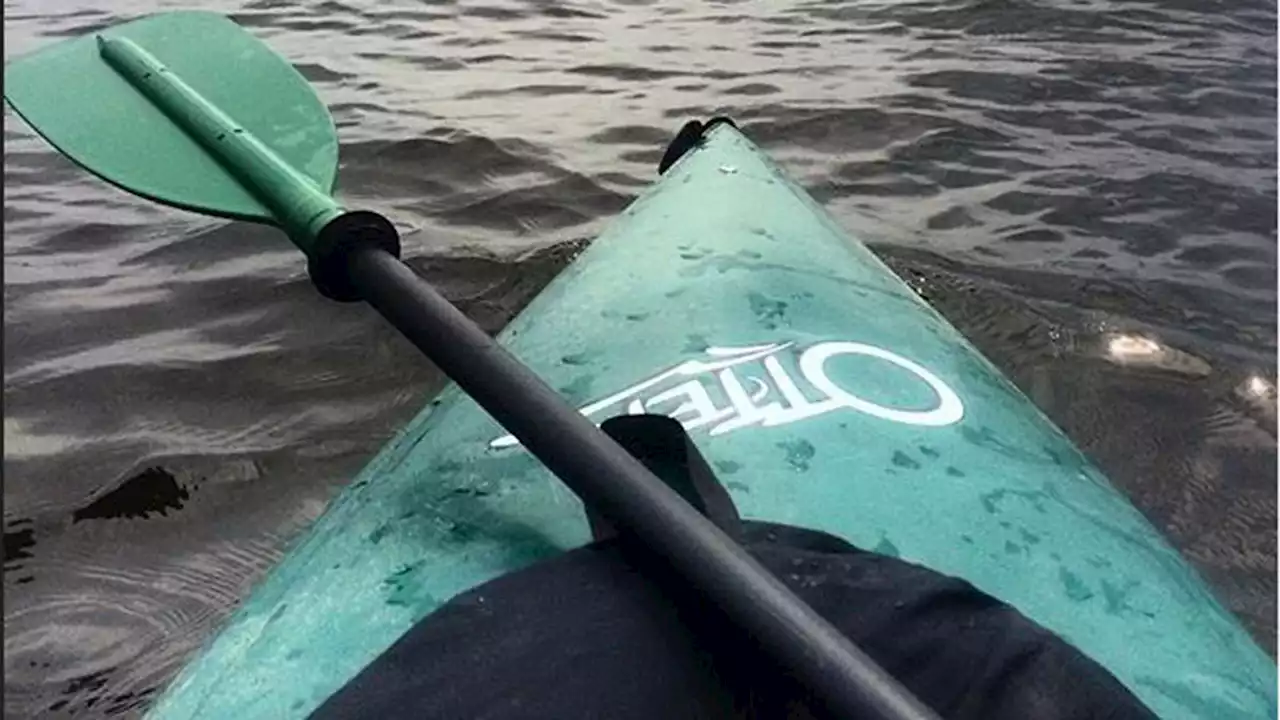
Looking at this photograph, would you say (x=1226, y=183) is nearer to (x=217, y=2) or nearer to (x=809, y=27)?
(x=809, y=27)

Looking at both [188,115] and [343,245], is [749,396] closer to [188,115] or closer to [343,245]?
[343,245]

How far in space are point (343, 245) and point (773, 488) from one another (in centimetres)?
57

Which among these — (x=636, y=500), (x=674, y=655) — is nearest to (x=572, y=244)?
(x=636, y=500)

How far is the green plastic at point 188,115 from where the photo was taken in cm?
179

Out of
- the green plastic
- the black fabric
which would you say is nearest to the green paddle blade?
the green plastic

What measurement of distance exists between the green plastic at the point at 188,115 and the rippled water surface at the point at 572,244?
64cm

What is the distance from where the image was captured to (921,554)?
4.26ft

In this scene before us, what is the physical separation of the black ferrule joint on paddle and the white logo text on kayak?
0.83ft

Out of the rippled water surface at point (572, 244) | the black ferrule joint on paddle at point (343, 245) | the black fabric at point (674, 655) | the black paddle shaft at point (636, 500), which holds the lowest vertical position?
the rippled water surface at point (572, 244)

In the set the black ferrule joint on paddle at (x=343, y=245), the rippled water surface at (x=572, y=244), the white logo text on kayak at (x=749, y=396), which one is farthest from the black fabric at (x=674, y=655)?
the rippled water surface at (x=572, y=244)

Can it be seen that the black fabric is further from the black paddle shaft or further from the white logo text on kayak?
the white logo text on kayak

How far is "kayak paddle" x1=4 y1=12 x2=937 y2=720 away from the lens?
959mm

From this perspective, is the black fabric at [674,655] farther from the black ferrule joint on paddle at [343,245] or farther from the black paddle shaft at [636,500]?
the black ferrule joint on paddle at [343,245]

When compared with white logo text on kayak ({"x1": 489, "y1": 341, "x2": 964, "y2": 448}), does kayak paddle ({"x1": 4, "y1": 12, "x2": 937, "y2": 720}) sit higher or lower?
higher
